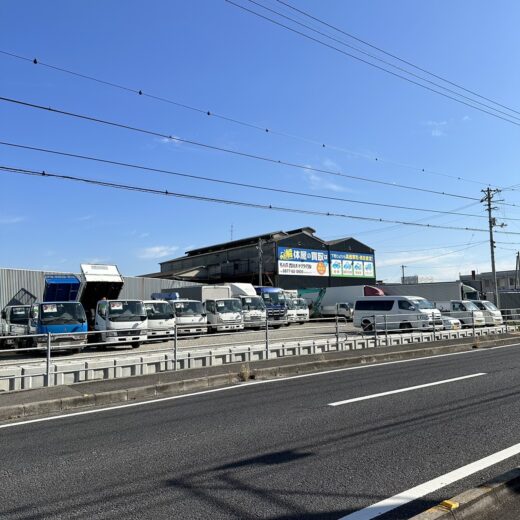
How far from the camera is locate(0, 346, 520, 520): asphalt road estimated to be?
4.40 m

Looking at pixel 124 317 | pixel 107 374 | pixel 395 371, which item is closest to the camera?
pixel 107 374

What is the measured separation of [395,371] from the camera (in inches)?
515

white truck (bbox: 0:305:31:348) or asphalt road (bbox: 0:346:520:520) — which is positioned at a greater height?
white truck (bbox: 0:305:31:348)

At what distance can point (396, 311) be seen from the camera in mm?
26781

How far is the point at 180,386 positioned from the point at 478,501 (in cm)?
783

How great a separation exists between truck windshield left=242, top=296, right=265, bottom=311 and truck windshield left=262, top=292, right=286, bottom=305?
14.6 ft

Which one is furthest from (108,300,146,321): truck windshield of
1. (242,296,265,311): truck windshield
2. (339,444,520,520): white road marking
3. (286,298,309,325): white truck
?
(339,444,520,520): white road marking

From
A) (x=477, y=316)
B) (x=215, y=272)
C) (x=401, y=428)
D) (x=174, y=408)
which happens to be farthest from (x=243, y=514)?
(x=215, y=272)

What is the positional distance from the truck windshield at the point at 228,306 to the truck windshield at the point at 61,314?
11.0m

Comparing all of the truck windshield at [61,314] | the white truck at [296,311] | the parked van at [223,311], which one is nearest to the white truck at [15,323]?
the truck windshield at [61,314]

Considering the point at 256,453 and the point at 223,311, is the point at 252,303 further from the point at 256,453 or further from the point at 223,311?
the point at 256,453

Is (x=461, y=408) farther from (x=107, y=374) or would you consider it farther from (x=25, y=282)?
(x=25, y=282)

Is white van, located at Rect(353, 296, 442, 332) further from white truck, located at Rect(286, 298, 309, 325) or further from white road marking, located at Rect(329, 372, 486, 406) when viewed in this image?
white road marking, located at Rect(329, 372, 486, 406)

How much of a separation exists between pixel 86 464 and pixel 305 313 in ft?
111
